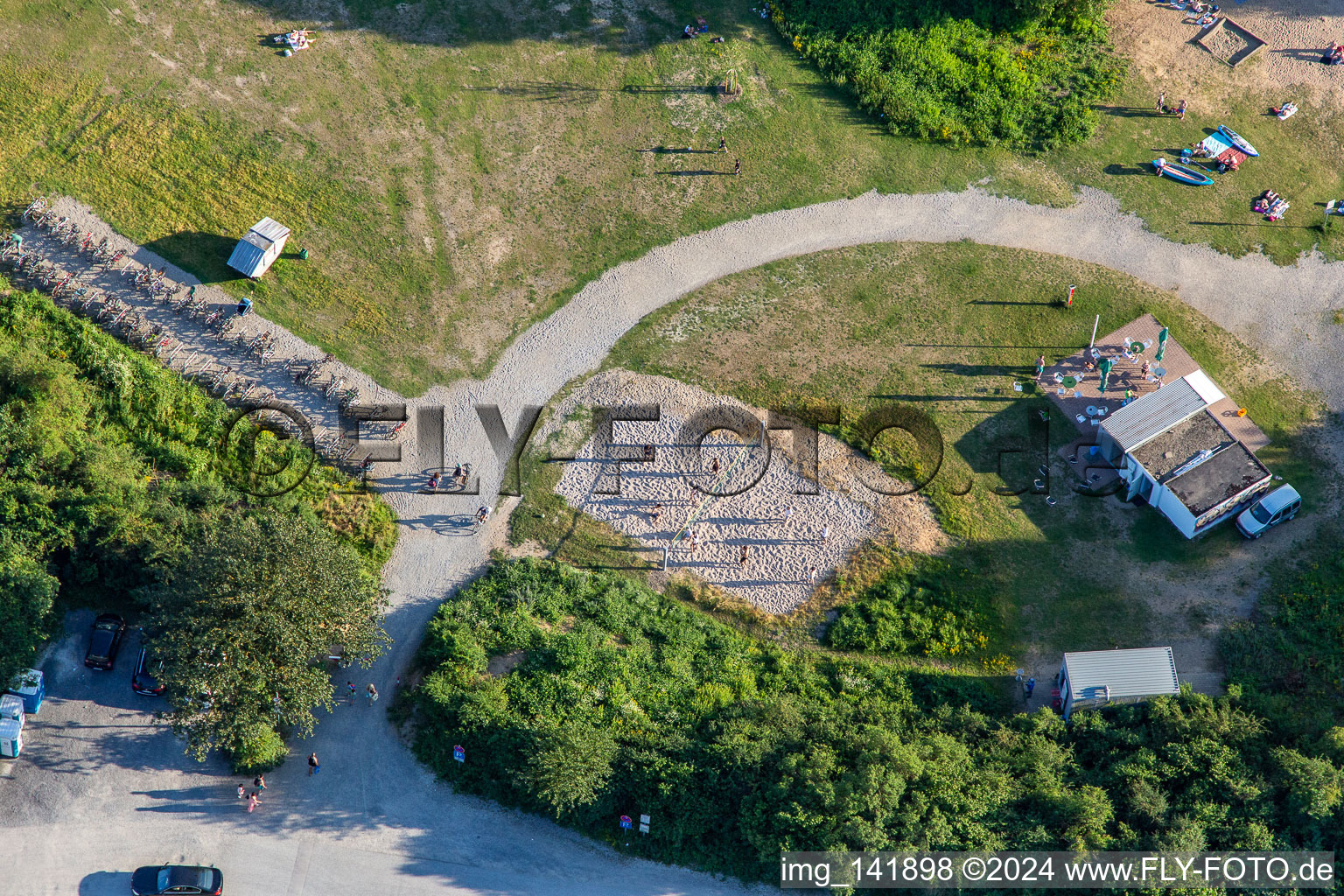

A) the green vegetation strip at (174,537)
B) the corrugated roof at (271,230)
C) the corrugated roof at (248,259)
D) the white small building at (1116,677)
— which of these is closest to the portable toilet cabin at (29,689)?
the green vegetation strip at (174,537)

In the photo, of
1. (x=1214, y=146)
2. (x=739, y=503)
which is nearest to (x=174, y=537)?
(x=739, y=503)

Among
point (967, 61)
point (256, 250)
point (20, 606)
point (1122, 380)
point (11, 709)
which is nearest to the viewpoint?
point (20, 606)

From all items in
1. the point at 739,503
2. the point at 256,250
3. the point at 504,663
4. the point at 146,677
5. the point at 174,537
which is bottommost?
the point at 146,677

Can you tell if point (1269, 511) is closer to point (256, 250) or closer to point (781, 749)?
point (781, 749)

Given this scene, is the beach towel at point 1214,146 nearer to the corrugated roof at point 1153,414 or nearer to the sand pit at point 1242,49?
the sand pit at point 1242,49

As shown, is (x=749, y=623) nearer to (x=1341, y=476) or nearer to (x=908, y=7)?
(x=1341, y=476)

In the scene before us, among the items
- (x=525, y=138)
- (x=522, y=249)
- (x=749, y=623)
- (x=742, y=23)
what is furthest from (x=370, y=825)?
(x=742, y=23)

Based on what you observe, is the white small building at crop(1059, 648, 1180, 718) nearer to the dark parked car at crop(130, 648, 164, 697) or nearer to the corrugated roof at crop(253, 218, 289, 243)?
the dark parked car at crop(130, 648, 164, 697)
